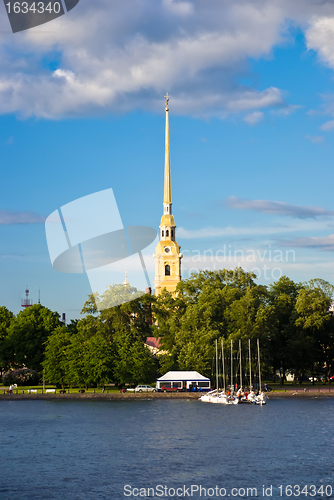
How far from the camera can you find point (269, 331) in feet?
296

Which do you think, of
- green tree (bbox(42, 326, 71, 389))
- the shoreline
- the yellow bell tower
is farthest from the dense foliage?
the yellow bell tower

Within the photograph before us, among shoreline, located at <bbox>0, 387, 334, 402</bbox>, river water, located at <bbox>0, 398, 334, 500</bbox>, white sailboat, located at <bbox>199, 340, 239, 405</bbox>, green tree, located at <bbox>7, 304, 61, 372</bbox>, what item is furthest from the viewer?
green tree, located at <bbox>7, 304, 61, 372</bbox>

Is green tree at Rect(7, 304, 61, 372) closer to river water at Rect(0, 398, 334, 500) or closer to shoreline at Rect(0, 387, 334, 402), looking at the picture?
shoreline at Rect(0, 387, 334, 402)

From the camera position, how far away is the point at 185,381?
282ft

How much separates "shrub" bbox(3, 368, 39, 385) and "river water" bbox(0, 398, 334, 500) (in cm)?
2582

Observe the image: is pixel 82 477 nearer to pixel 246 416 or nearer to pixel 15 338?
pixel 246 416

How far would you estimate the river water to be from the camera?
33562 mm

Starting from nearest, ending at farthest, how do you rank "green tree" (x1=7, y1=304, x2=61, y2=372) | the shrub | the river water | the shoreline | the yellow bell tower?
the river water → the shoreline → the shrub → "green tree" (x1=7, y1=304, x2=61, y2=372) → the yellow bell tower

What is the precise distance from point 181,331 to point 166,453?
45879 millimetres

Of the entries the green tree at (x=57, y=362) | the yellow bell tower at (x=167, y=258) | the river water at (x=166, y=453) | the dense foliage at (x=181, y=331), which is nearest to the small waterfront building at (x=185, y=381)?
the dense foliage at (x=181, y=331)

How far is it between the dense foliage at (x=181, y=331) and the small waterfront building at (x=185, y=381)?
4.67 ft

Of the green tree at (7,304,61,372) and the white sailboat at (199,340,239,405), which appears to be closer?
the white sailboat at (199,340,239,405)

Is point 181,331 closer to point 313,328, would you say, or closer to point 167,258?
point 313,328

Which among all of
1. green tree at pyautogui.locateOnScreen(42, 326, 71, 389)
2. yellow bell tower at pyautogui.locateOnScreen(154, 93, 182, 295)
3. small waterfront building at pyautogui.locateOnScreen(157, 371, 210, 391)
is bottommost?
small waterfront building at pyautogui.locateOnScreen(157, 371, 210, 391)
